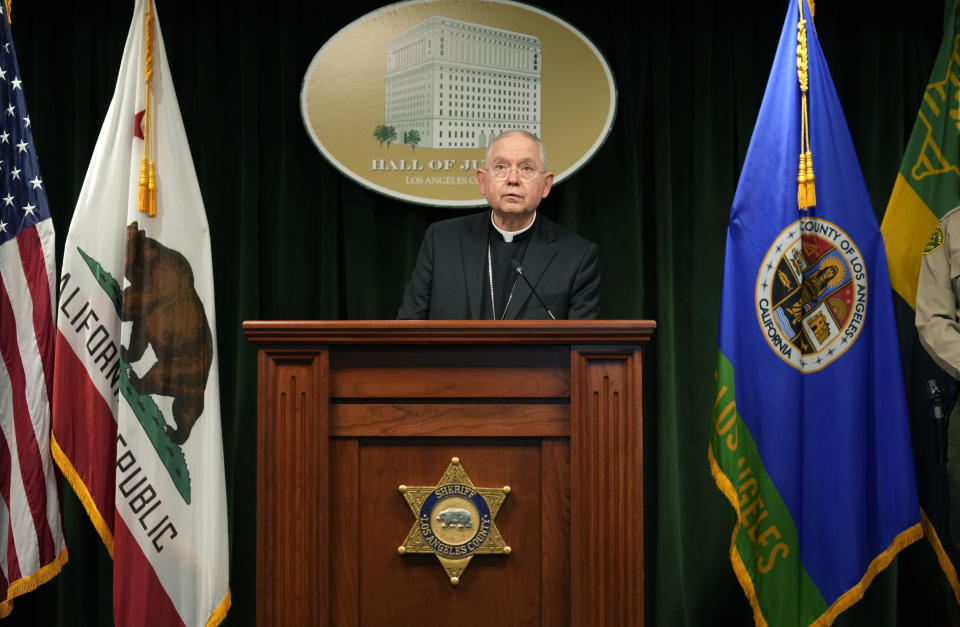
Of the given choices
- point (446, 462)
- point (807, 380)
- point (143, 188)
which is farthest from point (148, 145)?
point (807, 380)

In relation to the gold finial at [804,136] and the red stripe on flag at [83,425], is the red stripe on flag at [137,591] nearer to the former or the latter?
the red stripe on flag at [83,425]

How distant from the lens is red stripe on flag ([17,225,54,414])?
2.78m

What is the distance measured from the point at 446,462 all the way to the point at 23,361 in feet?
5.26

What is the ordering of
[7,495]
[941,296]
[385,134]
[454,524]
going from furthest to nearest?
[385,134]
[7,495]
[941,296]
[454,524]

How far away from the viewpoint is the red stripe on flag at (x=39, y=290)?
2.78m

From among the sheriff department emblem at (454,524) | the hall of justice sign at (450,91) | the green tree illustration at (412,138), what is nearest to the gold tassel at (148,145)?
the hall of justice sign at (450,91)

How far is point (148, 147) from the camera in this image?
110 inches

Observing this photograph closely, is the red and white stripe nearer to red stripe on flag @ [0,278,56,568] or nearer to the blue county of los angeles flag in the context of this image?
red stripe on flag @ [0,278,56,568]

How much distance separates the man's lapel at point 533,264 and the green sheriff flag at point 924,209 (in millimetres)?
1136

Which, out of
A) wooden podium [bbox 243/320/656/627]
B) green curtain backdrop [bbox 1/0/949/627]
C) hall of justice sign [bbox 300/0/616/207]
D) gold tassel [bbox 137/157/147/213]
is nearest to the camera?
wooden podium [bbox 243/320/656/627]

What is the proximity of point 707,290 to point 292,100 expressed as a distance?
1783 millimetres

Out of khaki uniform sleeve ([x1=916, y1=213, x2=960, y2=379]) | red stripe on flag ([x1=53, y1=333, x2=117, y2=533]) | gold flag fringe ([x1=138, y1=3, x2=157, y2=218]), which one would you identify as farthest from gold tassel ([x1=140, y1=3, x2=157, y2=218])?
khaki uniform sleeve ([x1=916, y1=213, x2=960, y2=379])

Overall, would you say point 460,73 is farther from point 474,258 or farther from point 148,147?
point 148,147

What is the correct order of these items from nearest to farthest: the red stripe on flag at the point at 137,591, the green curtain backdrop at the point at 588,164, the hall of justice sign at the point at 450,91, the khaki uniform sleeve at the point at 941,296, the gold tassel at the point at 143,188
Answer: the khaki uniform sleeve at the point at 941,296 → the red stripe on flag at the point at 137,591 → the gold tassel at the point at 143,188 → the hall of justice sign at the point at 450,91 → the green curtain backdrop at the point at 588,164
